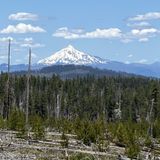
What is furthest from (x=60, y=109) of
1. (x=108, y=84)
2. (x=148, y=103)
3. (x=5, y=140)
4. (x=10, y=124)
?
(x=5, y=140)

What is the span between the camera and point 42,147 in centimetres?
4016

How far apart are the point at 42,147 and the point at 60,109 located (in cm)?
10918

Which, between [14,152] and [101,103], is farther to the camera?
[101,103]

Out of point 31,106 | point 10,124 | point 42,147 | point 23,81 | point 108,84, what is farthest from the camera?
point 108,84

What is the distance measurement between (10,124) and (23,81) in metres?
96.1

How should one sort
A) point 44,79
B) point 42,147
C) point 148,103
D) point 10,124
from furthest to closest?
1. point 44,79
2. point 148,103
3. point 10,124
4. point 42,147

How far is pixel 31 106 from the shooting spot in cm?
13225

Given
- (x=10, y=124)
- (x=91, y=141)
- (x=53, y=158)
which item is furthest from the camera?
(x=10, y=124)

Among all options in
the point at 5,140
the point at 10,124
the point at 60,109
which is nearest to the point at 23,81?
the point at 60,109

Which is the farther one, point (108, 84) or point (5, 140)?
point (108, 84)

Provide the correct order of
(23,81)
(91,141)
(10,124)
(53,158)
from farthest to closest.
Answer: (23,81) → (10,124) → (91,141) → (53,158)

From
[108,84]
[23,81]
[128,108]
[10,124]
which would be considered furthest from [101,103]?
A: [10,124]

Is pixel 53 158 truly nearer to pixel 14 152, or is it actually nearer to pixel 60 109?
pixel 14 152

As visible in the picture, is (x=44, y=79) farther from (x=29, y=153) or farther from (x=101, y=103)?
(x=29, y=153)
